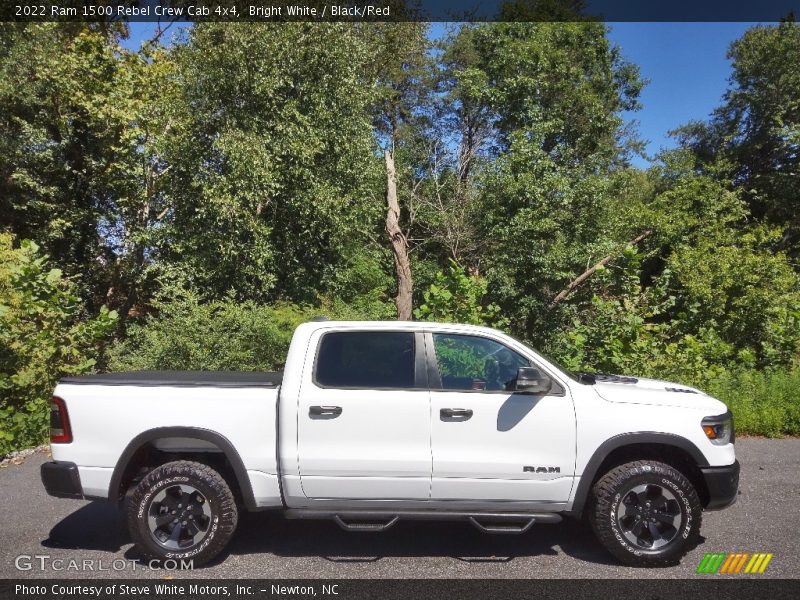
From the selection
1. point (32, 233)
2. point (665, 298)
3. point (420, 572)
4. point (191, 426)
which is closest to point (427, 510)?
point (420, 572)

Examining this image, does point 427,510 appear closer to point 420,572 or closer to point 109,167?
point 420,572

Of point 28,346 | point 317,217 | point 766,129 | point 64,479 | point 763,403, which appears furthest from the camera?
point 766,129

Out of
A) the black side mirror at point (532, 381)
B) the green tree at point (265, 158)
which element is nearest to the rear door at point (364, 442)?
the black side mirror at point (532, 381)

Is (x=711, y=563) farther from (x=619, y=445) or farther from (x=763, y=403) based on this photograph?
(x=763, y=403)

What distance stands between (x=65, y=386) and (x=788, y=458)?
7765 mm

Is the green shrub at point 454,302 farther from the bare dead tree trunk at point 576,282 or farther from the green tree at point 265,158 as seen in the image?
the bare dead tree trunk at point 576,282

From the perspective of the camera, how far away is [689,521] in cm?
469

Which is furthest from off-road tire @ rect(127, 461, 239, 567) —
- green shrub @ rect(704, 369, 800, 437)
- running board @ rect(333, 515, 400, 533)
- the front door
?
green shrub @ rect(704, 369, 800, 437)

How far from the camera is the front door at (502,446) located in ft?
15.4

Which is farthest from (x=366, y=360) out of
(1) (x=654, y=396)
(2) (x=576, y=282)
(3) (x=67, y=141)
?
(3) (x=67, y=141)

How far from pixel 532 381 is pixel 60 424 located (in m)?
3.40

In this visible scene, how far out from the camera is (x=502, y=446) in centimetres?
471

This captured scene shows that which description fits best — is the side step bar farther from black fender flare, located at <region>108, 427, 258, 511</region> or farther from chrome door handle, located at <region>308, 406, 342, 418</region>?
chrome door handle, located at <region>308, 406, 342, 418</region>

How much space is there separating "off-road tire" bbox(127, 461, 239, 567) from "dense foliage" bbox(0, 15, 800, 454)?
184 inches
